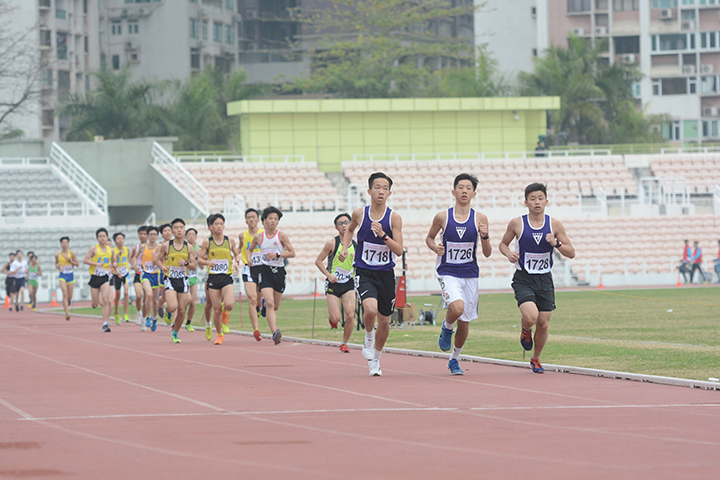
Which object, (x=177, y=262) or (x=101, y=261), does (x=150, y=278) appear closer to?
(x=101, y=261)

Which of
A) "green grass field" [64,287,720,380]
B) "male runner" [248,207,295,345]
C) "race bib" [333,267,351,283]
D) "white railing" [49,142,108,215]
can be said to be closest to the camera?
"green grass field" [64,287,720,380]

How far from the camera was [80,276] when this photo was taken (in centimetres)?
3825

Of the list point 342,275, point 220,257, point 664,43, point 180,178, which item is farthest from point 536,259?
point 664,43

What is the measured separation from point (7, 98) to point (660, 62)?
47.5 metres

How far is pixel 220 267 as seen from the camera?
56.3 ft

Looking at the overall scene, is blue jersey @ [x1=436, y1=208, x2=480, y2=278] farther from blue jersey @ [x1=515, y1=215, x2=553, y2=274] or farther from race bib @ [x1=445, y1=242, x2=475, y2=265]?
blue jersey @ [x1=515, y1=215, x2=553, y2=274]

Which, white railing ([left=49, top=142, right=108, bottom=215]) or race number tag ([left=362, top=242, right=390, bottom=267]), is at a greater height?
white railing ([left=49, top=142, right=108, bottom=215])

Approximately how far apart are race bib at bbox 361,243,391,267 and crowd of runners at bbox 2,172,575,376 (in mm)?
11

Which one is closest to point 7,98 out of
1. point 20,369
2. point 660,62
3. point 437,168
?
point 437,168

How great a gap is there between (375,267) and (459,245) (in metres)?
0.98

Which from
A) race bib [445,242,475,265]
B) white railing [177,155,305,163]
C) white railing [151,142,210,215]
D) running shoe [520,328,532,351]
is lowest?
running shoe [520,328,532,351]

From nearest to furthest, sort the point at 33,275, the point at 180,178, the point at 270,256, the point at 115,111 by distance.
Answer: the point at 270,256 → the point at 33,275 → the point at 180,178 → the point at 115,111

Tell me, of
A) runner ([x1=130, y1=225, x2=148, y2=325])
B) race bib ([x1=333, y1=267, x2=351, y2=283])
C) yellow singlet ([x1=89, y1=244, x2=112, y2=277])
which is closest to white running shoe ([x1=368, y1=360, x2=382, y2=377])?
race bib ([x1=333, y1=267, x2=351, y2=283])

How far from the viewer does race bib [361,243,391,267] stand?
12055 mm
